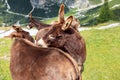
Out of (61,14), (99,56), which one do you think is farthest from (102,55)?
(61,14)

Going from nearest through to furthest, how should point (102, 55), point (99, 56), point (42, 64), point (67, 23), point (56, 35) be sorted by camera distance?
point (42, 64)
point (67, 23)
point (56, 35)
point (99, 56)
point (102, 55)

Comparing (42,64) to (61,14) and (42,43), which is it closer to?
(42,43)

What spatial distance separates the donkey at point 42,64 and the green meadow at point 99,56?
10882 millimetres

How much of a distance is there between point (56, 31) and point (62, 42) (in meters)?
0.17

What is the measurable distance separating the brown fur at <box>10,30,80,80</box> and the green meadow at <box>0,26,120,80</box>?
10893 mm

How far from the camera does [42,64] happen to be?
4438 millimetres

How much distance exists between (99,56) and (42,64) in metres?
20.9

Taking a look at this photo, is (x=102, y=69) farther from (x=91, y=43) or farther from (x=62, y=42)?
(x=62, y=42)

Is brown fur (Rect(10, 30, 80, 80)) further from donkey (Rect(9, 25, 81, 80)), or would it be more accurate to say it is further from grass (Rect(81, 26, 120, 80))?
grass (Rect(81, 26, 120, 80))

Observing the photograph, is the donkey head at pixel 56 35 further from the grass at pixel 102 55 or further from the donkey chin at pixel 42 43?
the grass at pixel 102 55

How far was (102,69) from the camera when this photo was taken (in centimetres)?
2158

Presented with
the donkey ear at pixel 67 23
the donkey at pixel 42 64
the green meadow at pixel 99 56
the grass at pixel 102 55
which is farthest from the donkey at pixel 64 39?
the grass at pixel 102 55

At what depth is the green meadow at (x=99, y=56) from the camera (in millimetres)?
19584

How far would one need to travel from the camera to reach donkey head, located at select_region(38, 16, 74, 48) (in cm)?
461
